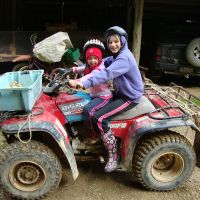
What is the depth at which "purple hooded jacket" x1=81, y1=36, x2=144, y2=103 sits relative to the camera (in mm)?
3393

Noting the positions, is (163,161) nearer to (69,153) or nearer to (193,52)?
(69,153)

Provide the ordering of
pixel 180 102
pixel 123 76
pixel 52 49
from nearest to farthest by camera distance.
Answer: pixel 123 76 < pixel 180 102 < pixel 52 49

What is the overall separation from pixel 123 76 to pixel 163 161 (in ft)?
3.78

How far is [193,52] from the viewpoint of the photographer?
8.94 m

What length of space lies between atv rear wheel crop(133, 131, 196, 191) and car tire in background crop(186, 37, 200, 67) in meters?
5.49

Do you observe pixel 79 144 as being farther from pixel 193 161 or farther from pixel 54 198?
pixel 193 161

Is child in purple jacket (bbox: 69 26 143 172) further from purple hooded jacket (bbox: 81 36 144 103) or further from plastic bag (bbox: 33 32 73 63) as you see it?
plastic bag (bbox: 33 32 73 63)

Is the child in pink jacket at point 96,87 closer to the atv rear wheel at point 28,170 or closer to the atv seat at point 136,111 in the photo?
the atv seat at point 136,111

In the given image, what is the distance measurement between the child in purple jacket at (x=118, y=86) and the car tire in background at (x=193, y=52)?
5.62 meters

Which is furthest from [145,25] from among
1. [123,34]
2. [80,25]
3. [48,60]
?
Result: [123,34]

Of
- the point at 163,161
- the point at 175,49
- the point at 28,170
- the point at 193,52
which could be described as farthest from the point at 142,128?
the point at 175,49

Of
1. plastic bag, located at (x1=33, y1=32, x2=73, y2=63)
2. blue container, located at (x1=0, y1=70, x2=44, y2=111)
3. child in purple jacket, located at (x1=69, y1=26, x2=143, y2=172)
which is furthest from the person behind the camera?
plastic bag, located at (x1=33, y1=32, x2=73, y2=63)

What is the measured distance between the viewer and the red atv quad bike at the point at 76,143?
3.44 m

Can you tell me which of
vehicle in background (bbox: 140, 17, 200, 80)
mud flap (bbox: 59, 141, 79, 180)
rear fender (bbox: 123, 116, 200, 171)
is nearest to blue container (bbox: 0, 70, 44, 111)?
mud flap (bbox: 59, 141, 79, 180)
